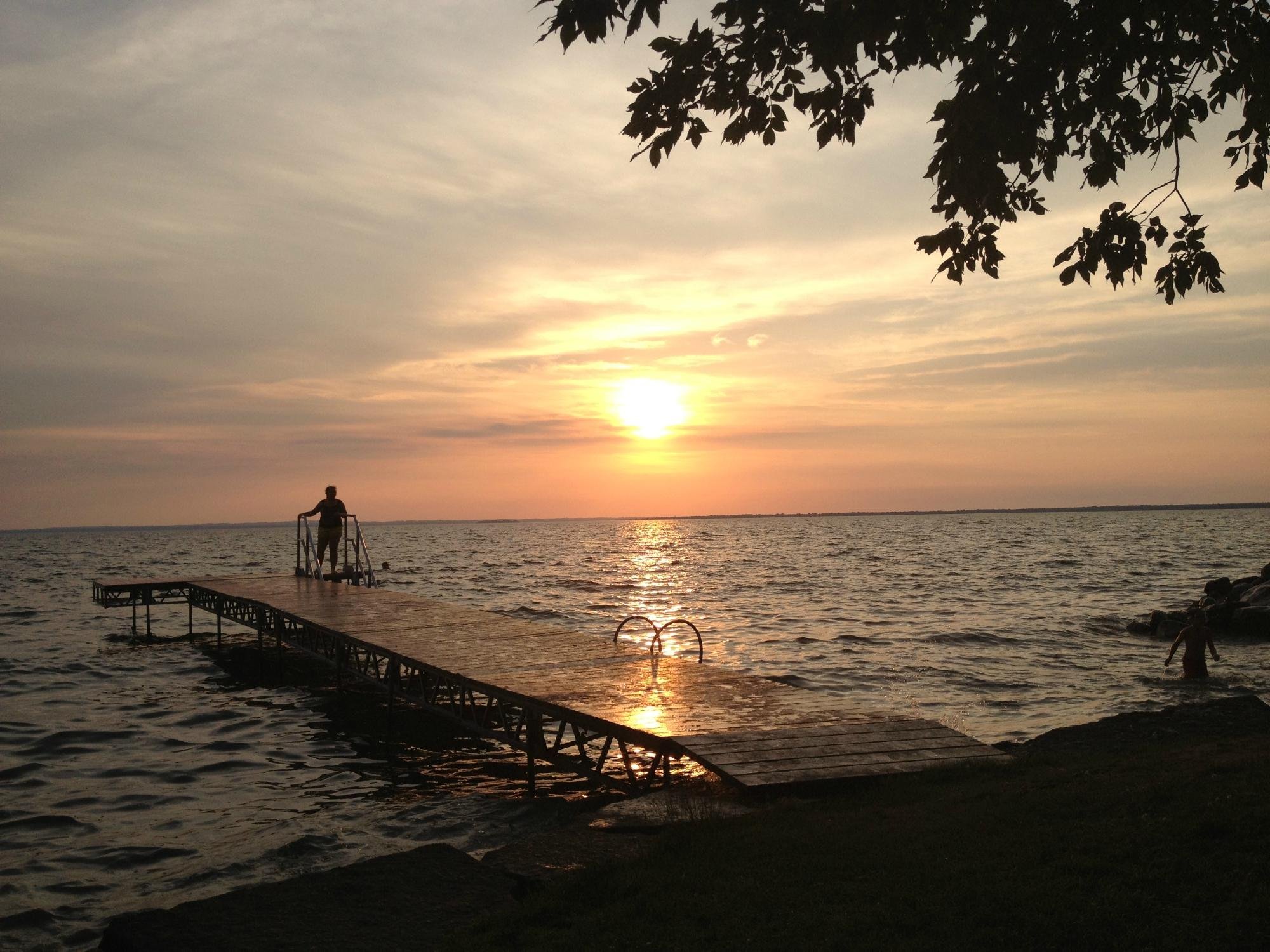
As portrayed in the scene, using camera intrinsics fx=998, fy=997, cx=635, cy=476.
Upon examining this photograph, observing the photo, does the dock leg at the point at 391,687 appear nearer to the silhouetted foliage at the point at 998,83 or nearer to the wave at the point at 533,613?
the silhouetted foliage at the point at 998,83

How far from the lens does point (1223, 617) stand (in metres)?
28.4

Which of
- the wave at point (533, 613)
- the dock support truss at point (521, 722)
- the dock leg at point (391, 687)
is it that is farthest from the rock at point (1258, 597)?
the dock leg at point (391, 687)

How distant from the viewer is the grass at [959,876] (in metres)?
5.45

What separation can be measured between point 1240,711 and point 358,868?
12000mm

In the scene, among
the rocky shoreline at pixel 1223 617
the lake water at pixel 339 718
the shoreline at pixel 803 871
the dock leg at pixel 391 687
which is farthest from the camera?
the rocky shoreline at pixel 1223 617

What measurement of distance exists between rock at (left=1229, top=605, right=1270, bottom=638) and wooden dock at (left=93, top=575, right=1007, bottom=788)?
20151 millimetres

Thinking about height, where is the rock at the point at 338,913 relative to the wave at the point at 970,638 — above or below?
above

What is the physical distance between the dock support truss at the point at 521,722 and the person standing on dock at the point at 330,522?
404 cm

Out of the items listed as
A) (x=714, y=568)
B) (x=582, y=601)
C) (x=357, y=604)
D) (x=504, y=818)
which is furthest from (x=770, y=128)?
(x=714, y=568)

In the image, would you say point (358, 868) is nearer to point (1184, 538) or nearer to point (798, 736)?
point (798, 736)

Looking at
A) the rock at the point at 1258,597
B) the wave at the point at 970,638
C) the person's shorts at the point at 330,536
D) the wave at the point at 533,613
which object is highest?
the person's shorts at the point at 330,536

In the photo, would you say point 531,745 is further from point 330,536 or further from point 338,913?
point 330,536

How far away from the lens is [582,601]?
4581cm

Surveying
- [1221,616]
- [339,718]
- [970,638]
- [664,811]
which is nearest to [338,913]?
[664,811]
